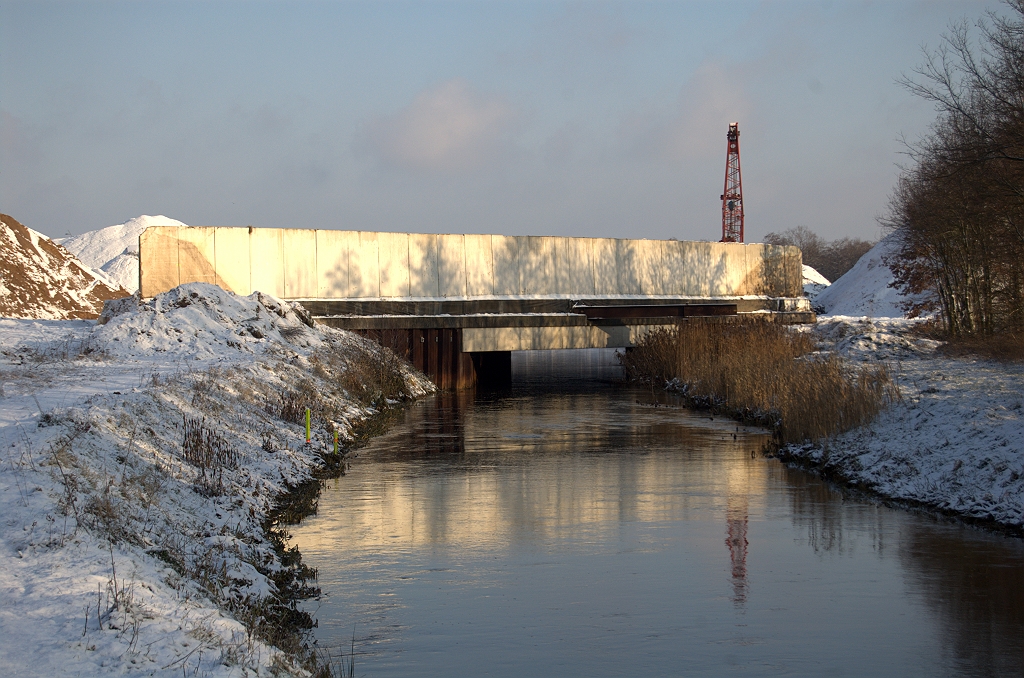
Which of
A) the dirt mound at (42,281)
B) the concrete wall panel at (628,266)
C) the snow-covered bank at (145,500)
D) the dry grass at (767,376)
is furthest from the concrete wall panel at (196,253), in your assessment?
the dirt mound at (42,281)

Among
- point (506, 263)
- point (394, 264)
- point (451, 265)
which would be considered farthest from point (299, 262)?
point (506, 263)

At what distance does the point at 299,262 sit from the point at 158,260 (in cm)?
452

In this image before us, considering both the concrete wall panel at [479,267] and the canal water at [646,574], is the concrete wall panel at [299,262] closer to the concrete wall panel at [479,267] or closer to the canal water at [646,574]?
the concrete wall panel at [479,267]

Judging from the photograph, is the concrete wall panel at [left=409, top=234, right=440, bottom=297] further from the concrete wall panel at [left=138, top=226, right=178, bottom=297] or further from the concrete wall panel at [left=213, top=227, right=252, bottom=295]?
the concrete wall panel at [left=138, top=226, right=178, bottom=297]

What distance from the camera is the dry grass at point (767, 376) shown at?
1759 cm

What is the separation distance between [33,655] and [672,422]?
19.0 meters

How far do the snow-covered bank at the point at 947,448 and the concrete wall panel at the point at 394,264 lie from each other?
19243mm

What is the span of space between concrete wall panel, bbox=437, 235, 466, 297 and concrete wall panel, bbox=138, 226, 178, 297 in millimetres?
8985

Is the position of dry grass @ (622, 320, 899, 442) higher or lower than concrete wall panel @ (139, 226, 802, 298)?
lower

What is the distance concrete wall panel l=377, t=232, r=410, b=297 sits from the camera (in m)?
34.8

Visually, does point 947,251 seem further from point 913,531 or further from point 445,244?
point 913,531

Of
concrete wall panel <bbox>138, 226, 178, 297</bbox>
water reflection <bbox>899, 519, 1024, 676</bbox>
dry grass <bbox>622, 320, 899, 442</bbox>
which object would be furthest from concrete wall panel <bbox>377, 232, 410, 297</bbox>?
water reflection <bbox>899, 519, 1024, 676</bbox>

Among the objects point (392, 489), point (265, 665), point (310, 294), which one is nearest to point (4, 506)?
point (265, 665)

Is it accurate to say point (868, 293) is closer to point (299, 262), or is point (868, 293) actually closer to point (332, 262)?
point (332, 262)
